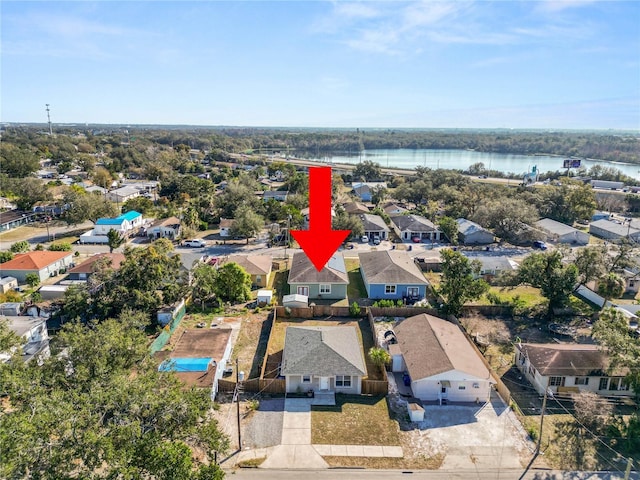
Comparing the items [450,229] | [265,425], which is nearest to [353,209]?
[450,229]

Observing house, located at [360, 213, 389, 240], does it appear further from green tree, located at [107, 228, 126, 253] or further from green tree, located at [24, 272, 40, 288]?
green tree, located at [24, 272, 40, 288]

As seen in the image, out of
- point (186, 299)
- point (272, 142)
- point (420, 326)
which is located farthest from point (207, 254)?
point (272, 142)

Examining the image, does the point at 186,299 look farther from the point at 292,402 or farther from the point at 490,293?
the point at 490,293

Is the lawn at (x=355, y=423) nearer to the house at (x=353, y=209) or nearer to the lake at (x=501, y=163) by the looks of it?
the house at (x=353, y=209)

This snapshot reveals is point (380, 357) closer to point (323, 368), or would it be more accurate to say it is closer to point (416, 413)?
point (323, 368)

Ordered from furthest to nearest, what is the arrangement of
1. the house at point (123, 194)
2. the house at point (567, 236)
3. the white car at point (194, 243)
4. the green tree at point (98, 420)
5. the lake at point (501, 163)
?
the lake at point (501, 163), the house at point (123, 194), the house at point (567, 236), the white car at point (194, 243), the green tree at point (98, 420)

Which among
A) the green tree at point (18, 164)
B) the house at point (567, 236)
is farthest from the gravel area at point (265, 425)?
the green tree at point (18, 164)
